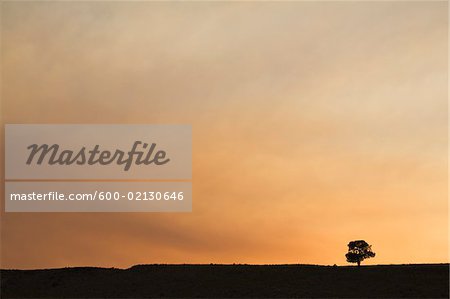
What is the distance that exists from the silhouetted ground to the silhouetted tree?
1689cm

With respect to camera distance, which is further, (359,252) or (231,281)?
(359,252)

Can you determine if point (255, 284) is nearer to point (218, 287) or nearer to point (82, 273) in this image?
point (218, 287)

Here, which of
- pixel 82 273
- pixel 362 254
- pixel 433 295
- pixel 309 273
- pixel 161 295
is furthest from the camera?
pixel 362 254

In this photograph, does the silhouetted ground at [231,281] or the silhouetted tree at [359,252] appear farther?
the silhouetted tree at [359,252]

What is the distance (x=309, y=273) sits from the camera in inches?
3396

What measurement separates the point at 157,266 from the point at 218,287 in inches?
567

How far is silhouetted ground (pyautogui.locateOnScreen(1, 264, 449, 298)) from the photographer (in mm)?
77625

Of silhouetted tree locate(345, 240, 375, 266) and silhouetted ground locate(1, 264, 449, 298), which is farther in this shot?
silhouetted tree locate(345, 240, 375, 266)

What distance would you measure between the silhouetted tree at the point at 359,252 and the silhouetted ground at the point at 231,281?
16.9 m

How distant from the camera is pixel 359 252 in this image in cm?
10606

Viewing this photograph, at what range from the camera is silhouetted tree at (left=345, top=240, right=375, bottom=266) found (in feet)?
348

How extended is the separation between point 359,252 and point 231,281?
97.4 ft

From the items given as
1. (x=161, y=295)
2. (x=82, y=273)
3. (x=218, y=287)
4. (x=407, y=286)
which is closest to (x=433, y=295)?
(x=407, y=286)

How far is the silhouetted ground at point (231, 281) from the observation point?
3056 inches
